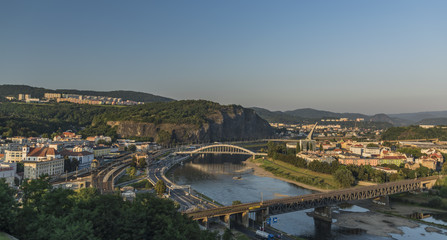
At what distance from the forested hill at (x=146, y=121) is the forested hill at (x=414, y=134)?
41.6 meters

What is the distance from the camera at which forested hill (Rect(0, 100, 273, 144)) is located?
79.9 meters

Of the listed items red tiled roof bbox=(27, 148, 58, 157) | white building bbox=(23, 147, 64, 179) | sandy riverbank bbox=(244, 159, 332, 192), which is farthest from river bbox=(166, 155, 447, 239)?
red tiled roof bbox=(27, 148, 58, 157)

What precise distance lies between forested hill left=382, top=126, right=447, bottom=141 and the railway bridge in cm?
6159

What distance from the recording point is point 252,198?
1260 inches

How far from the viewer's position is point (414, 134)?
90.3 meters

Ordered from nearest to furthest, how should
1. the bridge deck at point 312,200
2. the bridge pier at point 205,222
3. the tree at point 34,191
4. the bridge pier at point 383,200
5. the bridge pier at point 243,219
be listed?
1. the tree at point 34,191
2. the bridge pier at point 205,222
3. the bridge deck at point 312,200
4. the bridge pier at point 243,219
5. the bridge pier at point 383,200

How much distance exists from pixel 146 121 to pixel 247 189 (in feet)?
192

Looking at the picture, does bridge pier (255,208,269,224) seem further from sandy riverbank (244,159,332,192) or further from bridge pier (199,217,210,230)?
sandy riverbank (244,159,332,192)

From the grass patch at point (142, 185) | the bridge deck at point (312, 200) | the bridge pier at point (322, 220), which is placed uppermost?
the bridge deck at point (312, 200)

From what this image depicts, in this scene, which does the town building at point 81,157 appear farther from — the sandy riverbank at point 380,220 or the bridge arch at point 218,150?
the sandy riverbank at point 380,220

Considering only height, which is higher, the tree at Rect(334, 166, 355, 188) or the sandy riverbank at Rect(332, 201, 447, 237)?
the tree at Rect(334, 166, 355, 188)

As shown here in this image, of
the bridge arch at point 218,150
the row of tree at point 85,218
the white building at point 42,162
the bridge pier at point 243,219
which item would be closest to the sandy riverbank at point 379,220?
the bridge pier at point 243,219

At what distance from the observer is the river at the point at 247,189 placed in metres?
23.2

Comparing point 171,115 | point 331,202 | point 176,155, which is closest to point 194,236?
point 331,202
